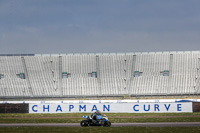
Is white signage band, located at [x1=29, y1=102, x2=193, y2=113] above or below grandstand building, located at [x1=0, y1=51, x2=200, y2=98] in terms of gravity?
below

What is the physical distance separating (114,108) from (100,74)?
24.0m

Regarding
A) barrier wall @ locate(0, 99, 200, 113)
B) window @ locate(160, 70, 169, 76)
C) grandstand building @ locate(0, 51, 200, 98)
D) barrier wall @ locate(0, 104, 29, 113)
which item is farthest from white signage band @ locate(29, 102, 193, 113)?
window @ locate(160, 70, 169, 76)

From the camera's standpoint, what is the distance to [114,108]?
136ft

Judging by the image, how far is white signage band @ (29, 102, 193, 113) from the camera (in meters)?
40.6

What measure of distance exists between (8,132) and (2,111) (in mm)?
19880

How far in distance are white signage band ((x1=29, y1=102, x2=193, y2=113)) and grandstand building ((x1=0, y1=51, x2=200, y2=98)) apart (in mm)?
21125

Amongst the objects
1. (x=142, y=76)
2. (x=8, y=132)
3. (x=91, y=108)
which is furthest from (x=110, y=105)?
(x=142, y=76)

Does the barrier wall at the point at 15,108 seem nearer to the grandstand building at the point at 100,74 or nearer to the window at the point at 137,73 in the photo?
the grandstand building at the point at 100,74

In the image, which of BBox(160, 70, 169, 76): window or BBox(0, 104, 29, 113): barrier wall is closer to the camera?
BBox(0, 104, 29, 113): barrier wall

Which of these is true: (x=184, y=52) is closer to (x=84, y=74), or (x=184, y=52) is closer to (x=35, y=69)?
(x=84, y=74)

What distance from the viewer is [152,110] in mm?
40969

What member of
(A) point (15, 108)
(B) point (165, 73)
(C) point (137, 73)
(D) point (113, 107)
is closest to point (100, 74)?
(C) point (137, 73)

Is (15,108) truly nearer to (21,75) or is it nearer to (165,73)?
(21,75)

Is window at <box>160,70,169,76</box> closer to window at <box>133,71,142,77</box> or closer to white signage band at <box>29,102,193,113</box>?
window at <box>133,71,142,77</box>
